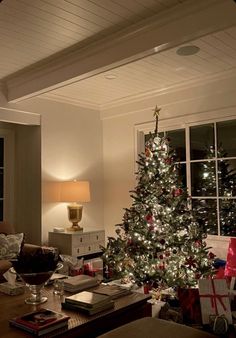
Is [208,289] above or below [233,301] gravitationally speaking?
above

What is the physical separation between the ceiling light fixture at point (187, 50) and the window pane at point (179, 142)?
1.36 m

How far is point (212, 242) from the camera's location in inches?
171

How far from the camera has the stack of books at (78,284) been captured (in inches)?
85.1

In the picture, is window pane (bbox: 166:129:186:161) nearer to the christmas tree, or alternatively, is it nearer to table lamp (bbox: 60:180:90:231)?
the christmas tree

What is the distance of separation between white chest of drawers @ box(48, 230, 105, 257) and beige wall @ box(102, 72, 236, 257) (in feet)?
2.12

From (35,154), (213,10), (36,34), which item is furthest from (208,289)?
(35,154)

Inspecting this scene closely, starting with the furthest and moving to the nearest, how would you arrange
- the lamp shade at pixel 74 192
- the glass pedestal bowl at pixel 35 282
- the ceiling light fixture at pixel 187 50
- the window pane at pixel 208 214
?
the lamp shade at pixel 74 192, the window pane at pixel 208 214, the ceiling light fixture at pixel 187 50, the glass pedestal bowl at pixel 35 282

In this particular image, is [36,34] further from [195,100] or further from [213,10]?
[195,100]

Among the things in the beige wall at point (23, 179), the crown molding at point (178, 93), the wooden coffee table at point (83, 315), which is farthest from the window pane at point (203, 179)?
the wooden coffee table at point (83, 315)

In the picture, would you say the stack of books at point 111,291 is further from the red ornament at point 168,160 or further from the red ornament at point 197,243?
the red ornament at point 168,160

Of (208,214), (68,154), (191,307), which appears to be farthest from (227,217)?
(68,154)

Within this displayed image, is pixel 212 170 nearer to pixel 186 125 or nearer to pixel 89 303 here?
pixel 186 125

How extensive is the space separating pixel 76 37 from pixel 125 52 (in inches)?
20.0

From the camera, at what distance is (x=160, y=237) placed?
12.0ft
